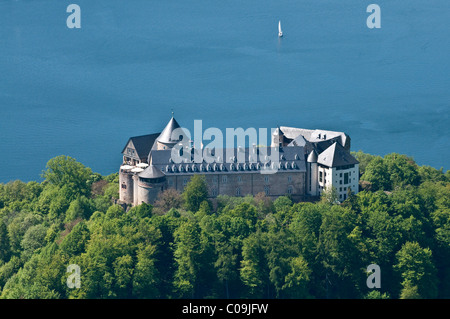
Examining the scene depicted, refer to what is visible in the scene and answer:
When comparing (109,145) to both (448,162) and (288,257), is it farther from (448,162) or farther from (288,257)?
(288,257)

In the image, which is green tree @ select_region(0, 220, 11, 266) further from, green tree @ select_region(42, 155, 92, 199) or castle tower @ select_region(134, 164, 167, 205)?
castle tower @ select_region(134, 164, 167, 205)

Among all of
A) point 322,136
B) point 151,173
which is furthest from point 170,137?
point 322,136

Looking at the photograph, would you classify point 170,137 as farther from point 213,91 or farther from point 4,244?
point 213,91

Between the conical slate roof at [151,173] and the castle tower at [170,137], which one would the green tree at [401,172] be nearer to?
the castle tower at [170,137]

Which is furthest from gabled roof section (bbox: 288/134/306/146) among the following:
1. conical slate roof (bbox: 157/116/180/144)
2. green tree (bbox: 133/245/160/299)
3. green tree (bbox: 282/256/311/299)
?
green tree (bbox: 133/245/160/299)

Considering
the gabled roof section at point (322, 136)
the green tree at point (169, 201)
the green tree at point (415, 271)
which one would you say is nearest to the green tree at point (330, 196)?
the gabled roof section at point (322, 136)

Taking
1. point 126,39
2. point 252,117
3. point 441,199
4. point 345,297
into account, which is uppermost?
point 126,39

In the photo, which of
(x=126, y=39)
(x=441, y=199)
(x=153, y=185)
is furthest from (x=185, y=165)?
(x=126, y=39)
